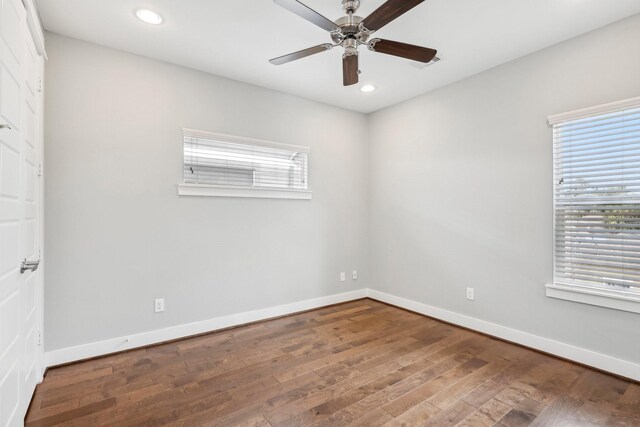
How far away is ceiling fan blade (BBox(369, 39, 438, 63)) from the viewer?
6.72 feet

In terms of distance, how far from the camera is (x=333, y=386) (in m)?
2.21

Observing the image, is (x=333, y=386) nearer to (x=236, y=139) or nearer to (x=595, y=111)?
(x=236, y=139)

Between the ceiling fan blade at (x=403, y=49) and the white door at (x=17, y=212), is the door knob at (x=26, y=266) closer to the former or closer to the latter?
the white door at (x=17, y=212)

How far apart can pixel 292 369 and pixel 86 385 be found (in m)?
1.46

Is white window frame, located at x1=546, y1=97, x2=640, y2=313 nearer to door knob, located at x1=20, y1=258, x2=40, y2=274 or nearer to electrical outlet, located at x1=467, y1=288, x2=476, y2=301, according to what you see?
electrical outlet, located at x1=467, y1=288, x2=476, y2=301

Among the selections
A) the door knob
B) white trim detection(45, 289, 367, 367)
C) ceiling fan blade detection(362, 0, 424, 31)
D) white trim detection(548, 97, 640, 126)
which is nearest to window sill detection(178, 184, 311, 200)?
white trim detection(45, 289, 367, 367)

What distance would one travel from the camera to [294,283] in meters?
3.80

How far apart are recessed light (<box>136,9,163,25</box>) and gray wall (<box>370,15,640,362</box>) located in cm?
284

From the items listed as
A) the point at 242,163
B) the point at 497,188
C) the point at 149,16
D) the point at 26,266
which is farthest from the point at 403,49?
the point at 26,266

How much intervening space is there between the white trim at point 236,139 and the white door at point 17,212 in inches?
46.5

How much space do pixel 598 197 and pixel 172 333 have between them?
385 centimetres

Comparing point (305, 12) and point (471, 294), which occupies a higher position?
point (305, 12)

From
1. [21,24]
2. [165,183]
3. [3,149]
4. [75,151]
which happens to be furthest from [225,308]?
[21,24]

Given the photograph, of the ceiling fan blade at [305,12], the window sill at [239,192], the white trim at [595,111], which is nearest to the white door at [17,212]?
the window sill at [239,192]
